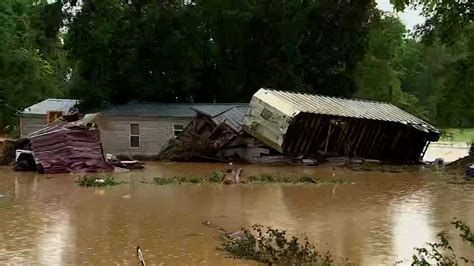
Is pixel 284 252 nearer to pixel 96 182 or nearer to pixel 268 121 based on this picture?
pixel 96 182

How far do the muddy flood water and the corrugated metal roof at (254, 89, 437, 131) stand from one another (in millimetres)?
7689

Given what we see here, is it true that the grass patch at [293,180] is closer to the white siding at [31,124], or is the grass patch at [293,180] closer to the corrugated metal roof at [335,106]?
the corrugated metal roof at [335,106]

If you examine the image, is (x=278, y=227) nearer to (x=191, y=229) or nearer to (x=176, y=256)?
(x=191, y=229)

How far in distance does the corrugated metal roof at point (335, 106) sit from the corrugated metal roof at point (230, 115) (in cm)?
255

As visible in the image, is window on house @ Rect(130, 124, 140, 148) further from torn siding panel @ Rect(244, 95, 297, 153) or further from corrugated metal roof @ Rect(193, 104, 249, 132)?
torn siding panel @ Rect(244, 95, 297, 153)

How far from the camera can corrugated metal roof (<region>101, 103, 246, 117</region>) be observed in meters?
37.3

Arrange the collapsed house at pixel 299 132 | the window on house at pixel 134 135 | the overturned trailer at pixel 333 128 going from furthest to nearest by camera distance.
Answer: the window on house at pixel 134 135
the collapsed house at pixel 299 132
the overturned trailer at pixel 333 128

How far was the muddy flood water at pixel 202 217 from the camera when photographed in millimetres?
11102

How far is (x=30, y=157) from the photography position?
28766mm

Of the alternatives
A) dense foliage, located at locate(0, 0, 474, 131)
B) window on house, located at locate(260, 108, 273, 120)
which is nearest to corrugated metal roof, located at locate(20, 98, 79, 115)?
dense foliage, located at locate(0, 0, 474, 131)

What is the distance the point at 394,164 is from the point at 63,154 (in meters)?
16.6

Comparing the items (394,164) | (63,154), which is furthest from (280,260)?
(394,164)

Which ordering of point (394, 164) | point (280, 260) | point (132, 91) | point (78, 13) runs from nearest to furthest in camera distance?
point (280, 260) → point (394, 164) → point (78, 13) → point (132, 91)

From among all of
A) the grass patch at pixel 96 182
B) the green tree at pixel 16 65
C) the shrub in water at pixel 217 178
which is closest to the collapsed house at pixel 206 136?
the shrub in water at pixel 217 178
